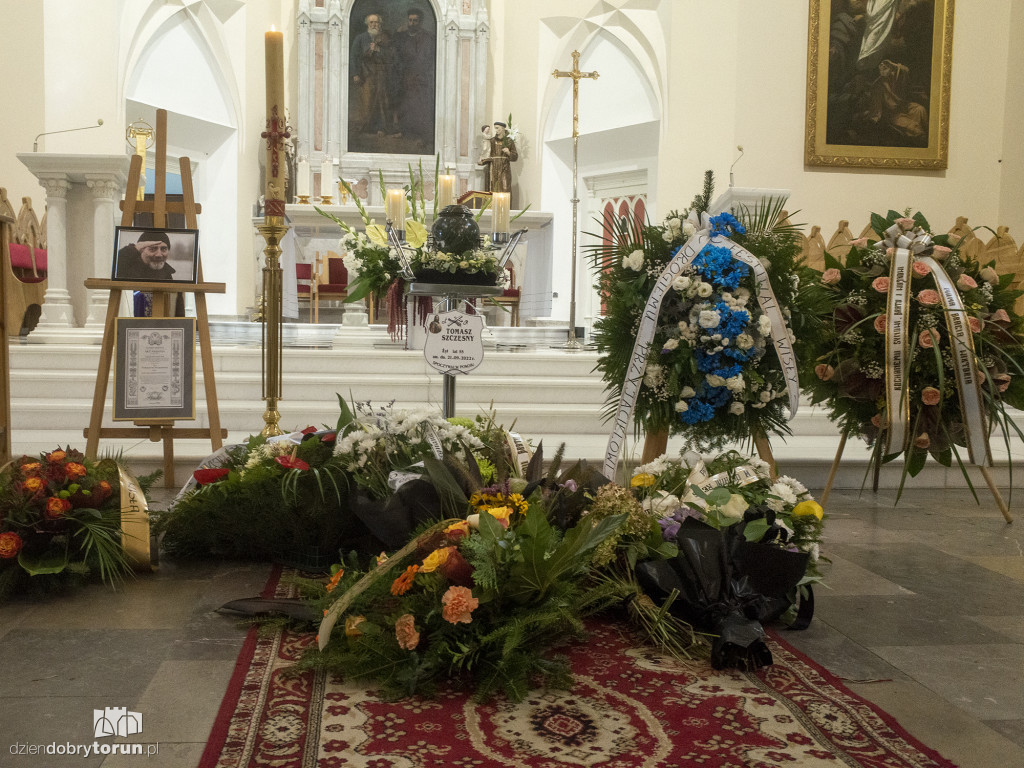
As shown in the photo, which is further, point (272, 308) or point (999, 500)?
point (999, 500)

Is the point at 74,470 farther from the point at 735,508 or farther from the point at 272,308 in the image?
the point at 735,508

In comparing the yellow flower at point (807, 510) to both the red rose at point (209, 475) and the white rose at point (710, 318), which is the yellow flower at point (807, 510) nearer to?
the white rose at point (710, 318)

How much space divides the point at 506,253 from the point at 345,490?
1178 millimetres

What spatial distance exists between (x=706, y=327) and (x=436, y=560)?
1.60 m

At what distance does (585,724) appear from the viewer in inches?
69.8

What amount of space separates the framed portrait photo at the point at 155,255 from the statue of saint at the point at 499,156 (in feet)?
24.7

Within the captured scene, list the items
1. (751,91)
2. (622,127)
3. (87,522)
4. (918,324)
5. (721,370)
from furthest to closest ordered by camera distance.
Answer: (622,127), (751,91), (918,324), (721,370), (87,522)

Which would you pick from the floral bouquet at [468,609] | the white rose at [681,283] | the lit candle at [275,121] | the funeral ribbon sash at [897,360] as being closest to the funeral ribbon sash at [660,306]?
the white rose at [681,283]

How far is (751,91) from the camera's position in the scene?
10.3 metres

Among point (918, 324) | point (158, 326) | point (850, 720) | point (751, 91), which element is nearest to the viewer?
point (850, 720)

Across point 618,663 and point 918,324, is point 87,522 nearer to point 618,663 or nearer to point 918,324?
point 618,663

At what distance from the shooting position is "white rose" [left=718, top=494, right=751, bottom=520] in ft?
8.20

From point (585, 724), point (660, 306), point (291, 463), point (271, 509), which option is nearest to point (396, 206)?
point (660, 306)

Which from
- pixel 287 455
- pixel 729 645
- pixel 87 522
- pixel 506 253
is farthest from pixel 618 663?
pixel 506 253
